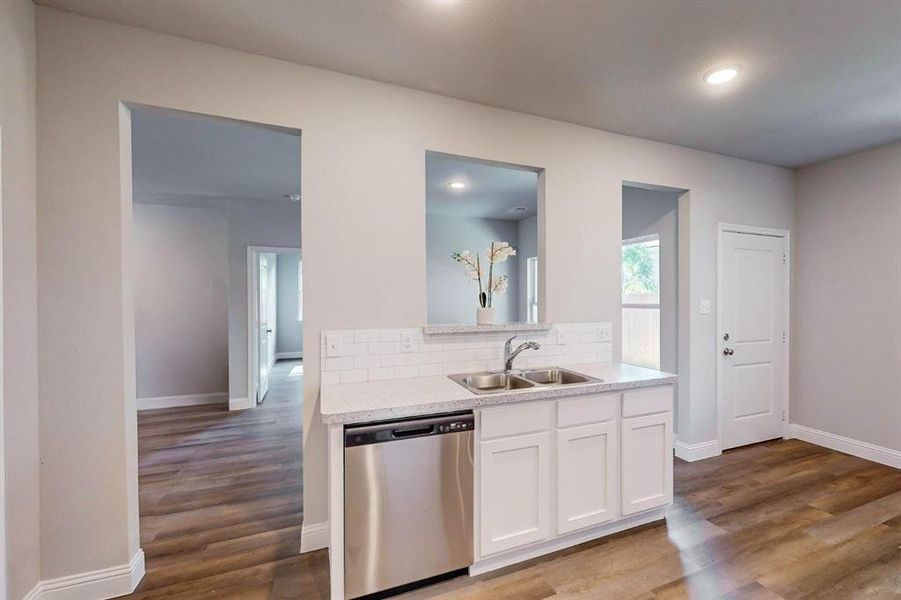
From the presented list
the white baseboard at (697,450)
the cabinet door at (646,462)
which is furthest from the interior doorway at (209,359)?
the white baseboard at (697,450)

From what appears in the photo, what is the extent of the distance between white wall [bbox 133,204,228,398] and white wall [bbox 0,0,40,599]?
3.61 metres

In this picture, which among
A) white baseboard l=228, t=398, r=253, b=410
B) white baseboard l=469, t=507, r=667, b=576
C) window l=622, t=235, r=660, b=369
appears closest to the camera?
white baseboard l=469, t=507, r=667, b=576

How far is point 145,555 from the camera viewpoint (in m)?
2.04

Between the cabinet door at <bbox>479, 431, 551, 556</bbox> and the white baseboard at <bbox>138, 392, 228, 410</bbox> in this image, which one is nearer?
the cabinet door at <bbox>479, 431, 551, 556</bbox>

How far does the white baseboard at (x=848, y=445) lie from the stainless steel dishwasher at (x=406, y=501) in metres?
3.67

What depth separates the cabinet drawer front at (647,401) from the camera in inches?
84.8

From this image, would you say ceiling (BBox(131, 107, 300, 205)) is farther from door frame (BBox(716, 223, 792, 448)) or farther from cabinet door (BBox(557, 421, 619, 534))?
door frame (BBox(716, 223, 792, 448))

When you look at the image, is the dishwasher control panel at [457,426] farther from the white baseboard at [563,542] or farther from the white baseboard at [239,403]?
the white baseboard at [239,403]

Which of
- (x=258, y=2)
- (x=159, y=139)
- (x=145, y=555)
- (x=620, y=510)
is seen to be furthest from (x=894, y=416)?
(x=159, y=139)

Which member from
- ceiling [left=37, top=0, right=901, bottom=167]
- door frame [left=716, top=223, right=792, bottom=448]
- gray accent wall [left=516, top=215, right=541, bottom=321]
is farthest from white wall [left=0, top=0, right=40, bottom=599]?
gray accent wall [left=516, top=215, right=541, bottom=321]

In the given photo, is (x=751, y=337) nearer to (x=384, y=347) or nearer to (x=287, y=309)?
(x=384, y=347)

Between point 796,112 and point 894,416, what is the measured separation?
2595mm

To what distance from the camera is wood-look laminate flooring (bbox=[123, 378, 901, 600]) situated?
70.5 inches

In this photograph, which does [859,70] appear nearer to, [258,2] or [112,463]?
[258,2]
